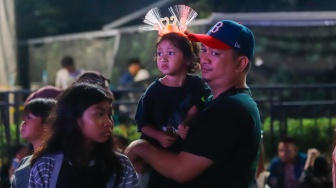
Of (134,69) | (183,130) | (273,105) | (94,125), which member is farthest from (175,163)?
(134,69)

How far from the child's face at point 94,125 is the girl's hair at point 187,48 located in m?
0.82

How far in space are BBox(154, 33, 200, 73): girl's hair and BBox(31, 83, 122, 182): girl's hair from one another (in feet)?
Answer: 2.49

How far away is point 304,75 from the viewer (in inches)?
494

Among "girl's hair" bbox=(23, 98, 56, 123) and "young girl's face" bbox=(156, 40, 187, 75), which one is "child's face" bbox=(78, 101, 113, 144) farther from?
"girl's hair" bbox=(23, 98, 56, 123)

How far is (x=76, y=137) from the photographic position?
4145 mm

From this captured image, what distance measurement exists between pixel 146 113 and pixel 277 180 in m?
4.80

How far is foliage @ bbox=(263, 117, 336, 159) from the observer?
10.7 meters

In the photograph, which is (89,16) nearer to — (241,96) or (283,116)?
(283,116)

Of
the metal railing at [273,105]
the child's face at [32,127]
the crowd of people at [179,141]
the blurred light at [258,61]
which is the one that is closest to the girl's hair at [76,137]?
the crowd of people at [179,141]

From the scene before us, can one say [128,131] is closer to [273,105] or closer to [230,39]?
[273,105]

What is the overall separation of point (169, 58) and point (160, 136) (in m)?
0.54

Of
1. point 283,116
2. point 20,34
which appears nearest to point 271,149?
point 283,116

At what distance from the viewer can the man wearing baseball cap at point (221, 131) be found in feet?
13.1

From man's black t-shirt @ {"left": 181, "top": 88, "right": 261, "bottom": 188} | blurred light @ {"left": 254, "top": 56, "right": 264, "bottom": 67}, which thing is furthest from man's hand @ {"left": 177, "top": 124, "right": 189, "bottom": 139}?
blurred light @ {"left": 254, "top": 56, "right": 264, "bottom": 67}
